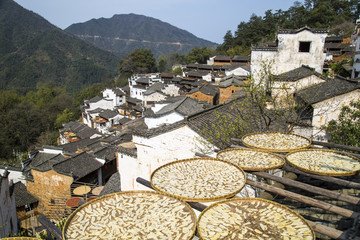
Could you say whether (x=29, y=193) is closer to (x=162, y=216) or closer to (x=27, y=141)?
(x=162, y=216)

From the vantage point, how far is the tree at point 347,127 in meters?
7.83

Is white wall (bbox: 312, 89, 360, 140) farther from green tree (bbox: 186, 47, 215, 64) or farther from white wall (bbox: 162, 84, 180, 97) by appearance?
green tree (bbox: 186, 47, 215, 64)

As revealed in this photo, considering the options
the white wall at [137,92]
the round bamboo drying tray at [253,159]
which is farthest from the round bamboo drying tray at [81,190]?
the white wall at [137,92]

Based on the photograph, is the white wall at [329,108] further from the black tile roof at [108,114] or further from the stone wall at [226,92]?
the black tile roof at [108,114]

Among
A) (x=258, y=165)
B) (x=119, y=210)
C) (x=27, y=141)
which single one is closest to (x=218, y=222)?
→ (x=119, y=210)

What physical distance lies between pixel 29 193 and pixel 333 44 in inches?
1630

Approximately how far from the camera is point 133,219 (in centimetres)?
241

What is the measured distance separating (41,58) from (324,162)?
101737 millimetres

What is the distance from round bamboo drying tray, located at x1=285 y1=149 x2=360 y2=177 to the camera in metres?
3.24

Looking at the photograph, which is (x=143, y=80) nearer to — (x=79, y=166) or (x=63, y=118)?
(x=63, y=118)

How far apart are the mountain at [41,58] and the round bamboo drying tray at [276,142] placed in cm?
7855

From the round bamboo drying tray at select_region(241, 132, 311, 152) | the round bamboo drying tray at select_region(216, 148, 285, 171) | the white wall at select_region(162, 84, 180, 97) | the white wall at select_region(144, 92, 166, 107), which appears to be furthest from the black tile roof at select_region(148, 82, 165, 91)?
the round bamboo drying tray at select_region(216, 148, 285, 171)

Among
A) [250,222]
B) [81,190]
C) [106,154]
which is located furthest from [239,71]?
A: [250,222]

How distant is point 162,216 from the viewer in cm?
242
